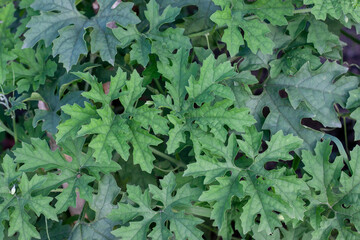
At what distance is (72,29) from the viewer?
199 cm

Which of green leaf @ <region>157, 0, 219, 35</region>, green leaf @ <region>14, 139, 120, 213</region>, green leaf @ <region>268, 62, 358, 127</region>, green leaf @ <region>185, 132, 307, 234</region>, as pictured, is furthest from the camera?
green leaf @ <region>157, 0, 219, 35</region>

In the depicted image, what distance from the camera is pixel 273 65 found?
2.09m

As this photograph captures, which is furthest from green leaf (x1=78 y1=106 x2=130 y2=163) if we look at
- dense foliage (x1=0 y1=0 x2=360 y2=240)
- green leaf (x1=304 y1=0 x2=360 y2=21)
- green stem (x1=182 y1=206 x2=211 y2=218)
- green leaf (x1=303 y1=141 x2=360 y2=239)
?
green leaf (x1=304 y1=0 x2=360 y2=21)

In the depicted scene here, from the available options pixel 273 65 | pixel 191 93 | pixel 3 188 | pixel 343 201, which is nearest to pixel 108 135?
pixel 191 93

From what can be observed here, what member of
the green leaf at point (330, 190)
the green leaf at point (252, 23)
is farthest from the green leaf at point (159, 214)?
the green leaf at point (252, 23)

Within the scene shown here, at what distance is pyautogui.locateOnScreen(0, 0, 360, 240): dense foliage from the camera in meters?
1.78

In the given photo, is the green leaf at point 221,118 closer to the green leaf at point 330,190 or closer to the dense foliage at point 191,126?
the dense foliage at point 191,126

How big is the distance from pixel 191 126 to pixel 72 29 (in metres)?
0.71

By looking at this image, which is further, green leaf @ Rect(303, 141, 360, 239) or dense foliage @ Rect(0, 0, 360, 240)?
green leaf @ Rect(303, 141, 360, 239)

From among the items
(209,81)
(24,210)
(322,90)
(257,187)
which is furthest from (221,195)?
(24,210)

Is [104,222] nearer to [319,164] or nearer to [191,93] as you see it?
[191,93]

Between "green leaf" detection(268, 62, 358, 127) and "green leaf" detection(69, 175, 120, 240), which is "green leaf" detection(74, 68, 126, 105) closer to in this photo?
"green leaf" detection(69, 175, 120, 240)

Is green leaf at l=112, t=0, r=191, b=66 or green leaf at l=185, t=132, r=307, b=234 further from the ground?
green leaf at l=112, t=0, r=191, b=66

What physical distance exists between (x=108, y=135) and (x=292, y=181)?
777 mm
